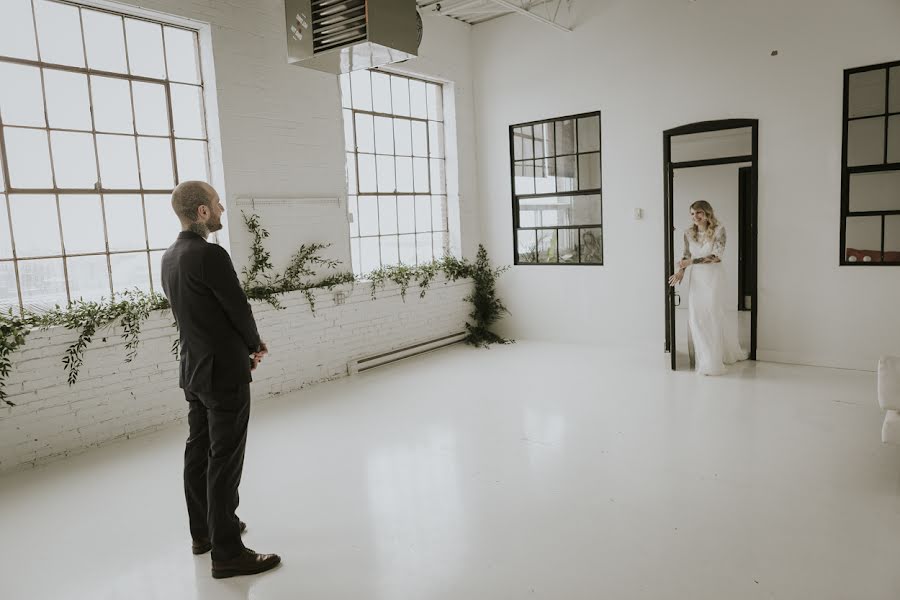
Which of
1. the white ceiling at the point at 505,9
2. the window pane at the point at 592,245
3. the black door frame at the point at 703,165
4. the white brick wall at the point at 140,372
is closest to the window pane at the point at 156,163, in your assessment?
the white brick wall at the point at 140,372

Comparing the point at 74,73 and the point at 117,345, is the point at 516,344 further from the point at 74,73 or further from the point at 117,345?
the point at 74,73

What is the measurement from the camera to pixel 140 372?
188 inches

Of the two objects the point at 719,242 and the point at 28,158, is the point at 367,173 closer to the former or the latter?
the point at 28,158

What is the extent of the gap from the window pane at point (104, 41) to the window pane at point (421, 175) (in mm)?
3513

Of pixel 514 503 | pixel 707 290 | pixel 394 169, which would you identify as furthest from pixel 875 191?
pixel 394 169

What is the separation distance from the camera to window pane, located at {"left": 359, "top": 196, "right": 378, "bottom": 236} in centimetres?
693

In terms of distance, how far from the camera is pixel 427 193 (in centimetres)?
784

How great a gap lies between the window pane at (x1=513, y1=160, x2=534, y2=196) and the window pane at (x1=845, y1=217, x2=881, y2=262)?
3.46m

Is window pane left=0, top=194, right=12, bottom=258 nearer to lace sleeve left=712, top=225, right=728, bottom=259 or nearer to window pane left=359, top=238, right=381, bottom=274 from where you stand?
window pane left=359, top=238, right=381, bottom=274

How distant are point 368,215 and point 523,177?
213 cm

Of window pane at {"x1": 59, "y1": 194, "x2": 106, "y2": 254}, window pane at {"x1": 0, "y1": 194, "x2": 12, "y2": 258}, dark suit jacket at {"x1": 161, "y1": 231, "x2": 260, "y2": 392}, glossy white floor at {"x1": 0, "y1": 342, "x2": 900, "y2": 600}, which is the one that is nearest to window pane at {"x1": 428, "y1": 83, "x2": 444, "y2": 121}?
glossy white floor at {"x1": 0, "y1": 342, "x2": 900, "y2": 600}

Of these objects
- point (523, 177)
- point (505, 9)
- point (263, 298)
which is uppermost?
point (505, 9)

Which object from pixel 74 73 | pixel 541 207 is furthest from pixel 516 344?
pixel 74 73

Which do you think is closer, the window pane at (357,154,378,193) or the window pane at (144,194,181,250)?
the window pane at (144,194,181,250)
